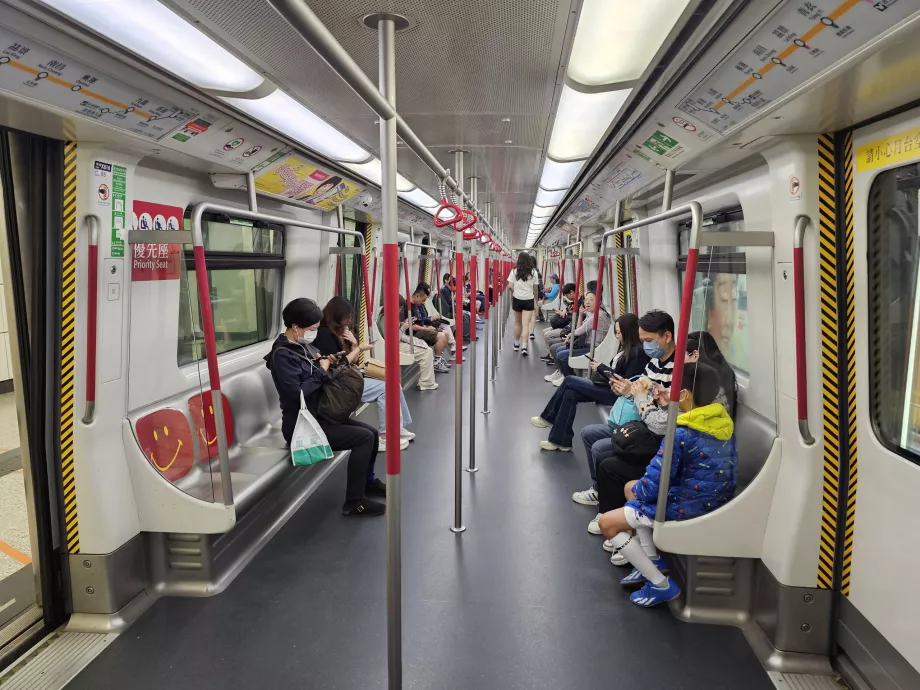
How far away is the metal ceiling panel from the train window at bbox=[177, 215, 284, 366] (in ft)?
4.70

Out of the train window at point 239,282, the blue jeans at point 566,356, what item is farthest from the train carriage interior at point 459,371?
the blue jeans at point 566,356

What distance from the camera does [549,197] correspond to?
288 inches

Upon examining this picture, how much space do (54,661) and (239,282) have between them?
3.05m

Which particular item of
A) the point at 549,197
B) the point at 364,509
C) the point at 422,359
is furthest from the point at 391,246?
the point at 422,359

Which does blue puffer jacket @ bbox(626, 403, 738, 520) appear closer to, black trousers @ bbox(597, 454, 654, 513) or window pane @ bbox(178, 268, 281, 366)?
black trousers @ bbox(597, 454, 654, 513)

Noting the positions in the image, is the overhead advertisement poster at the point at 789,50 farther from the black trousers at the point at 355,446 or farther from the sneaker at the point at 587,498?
the black trousers at the point at 355,446

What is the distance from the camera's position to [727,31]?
6.22 feet

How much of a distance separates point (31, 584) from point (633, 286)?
543 centimetres

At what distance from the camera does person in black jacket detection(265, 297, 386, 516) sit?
385cm

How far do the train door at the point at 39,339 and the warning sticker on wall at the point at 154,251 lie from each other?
13.8 inches

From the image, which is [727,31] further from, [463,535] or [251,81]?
[463,535]

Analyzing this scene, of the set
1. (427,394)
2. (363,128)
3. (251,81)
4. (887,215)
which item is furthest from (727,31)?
(427,394)

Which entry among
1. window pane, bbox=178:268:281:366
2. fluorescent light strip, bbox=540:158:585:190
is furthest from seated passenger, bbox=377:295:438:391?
fluorescent light strip, bbox=540:158:585:190

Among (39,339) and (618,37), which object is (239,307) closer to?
(39,339)
